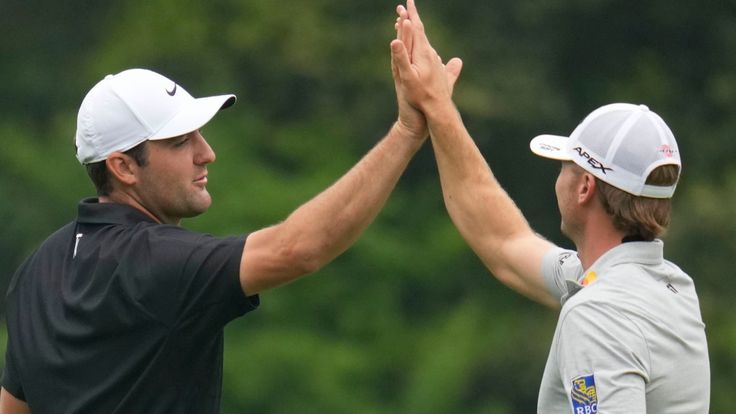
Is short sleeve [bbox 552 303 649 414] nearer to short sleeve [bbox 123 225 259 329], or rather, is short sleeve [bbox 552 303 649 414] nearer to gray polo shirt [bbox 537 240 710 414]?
gray polo shirt [bbox 537 240 710 414]

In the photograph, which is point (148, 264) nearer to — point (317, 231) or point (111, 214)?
point (111, 214)

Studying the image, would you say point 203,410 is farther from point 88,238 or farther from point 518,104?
point 518,104

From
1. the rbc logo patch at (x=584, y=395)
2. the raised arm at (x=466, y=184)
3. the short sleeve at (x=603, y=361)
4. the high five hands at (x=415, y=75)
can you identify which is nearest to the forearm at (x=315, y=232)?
the high five hands at (x=415, y=75)

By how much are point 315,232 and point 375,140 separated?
12.7m

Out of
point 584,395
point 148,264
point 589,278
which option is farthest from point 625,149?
point 148,264

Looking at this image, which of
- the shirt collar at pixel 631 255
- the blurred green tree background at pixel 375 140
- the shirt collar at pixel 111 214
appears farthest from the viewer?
the blurred green tree background at pixel 375 140

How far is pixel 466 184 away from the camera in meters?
5.75

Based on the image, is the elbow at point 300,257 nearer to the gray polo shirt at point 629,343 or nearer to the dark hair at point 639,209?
the gray polo shirt at point 629,343

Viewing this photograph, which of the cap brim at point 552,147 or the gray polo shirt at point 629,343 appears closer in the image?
the gray polo shirt at point 629,343

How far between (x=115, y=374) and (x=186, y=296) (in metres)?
Answer: 0.33

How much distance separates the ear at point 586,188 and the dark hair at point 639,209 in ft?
0.05

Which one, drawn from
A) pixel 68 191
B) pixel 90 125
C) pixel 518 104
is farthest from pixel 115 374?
pixel 518 104

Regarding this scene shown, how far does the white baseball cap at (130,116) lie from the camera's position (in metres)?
5.35

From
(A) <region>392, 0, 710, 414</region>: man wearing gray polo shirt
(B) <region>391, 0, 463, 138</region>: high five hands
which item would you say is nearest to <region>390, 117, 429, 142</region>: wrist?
(B) <region>391, 0, 463, 138</region>: high five hands
